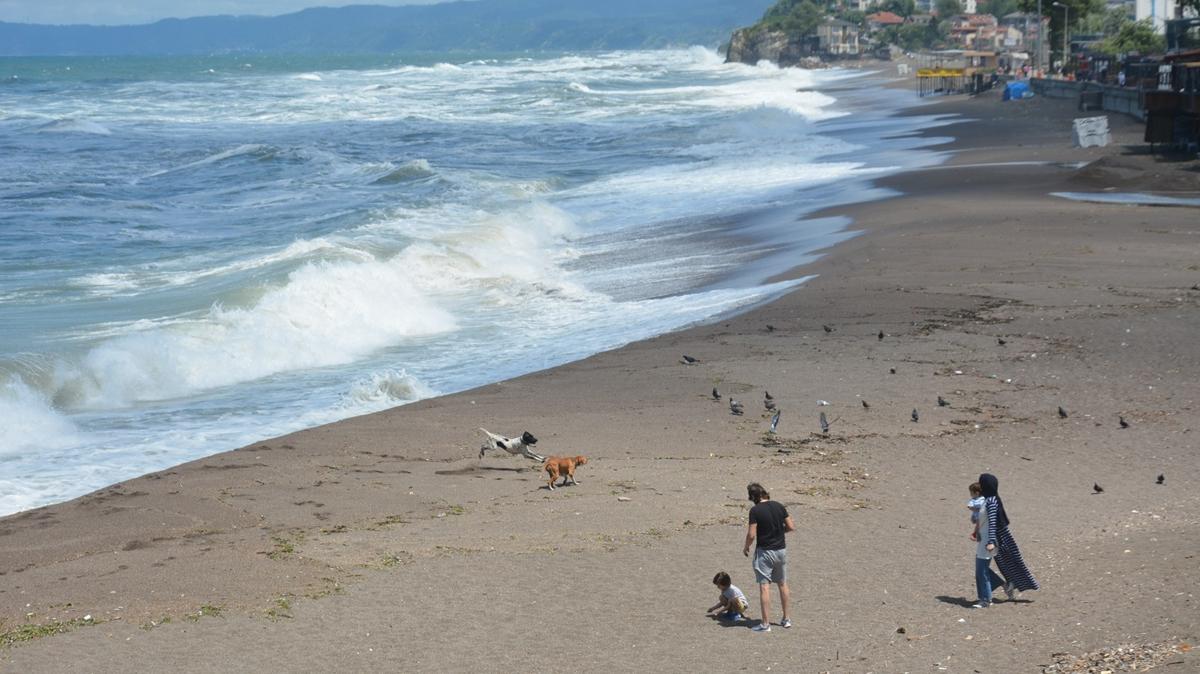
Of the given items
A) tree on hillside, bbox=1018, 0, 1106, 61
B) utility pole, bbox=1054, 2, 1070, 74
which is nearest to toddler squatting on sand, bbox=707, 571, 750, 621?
utility pole, bbox=1054, 2, 1070, 74

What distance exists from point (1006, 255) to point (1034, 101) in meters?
45.1

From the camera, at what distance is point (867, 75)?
126312 mm

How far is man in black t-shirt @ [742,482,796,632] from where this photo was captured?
912cm

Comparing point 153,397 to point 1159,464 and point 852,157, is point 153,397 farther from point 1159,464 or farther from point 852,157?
point 852,157

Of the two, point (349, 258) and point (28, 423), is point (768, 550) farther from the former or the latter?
point (349, 258)

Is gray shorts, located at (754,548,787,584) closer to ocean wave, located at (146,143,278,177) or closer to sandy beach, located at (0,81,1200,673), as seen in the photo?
sandy beach, located at (0,81,1200,673)

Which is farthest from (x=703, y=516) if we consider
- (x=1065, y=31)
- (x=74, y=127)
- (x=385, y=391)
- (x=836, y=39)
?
(x=836, y=39)

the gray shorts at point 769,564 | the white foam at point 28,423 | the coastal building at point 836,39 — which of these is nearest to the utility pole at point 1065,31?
the white foam at point 28,423

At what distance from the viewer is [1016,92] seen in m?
68.1

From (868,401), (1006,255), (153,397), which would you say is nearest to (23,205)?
(153,397)

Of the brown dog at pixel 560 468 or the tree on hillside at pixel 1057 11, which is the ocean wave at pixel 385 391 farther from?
the tree on hillside at pixel 1057 11

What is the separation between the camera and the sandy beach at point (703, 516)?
29.6 feet

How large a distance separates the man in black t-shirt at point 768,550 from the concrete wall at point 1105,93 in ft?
129

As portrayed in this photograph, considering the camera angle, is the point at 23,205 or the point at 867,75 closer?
the point at 23,205
